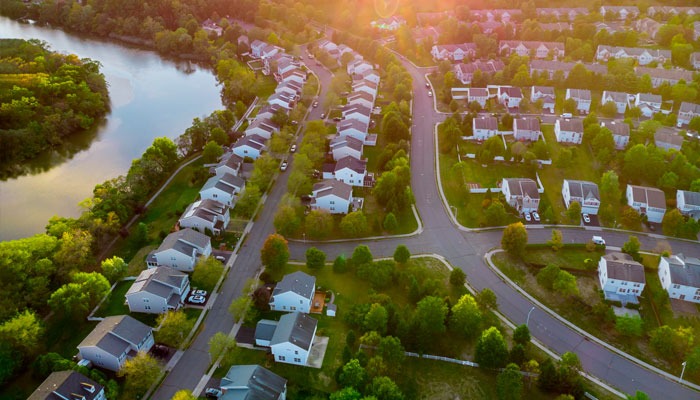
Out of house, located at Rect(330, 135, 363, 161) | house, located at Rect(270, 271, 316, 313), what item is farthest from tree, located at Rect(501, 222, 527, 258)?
house, located at Rect(330, 135, 363, 161)

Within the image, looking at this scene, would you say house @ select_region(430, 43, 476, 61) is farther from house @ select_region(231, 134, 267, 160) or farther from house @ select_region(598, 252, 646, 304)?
house @ select_region(598, 252, 646, 304)

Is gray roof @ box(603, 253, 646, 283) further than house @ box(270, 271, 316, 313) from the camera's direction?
Yes

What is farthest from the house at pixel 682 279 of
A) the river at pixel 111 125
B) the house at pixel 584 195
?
the river at pixel 111 125

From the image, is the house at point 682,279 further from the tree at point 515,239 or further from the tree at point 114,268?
the tree at point 114,268

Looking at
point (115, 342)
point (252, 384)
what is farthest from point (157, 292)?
point (252, 384)

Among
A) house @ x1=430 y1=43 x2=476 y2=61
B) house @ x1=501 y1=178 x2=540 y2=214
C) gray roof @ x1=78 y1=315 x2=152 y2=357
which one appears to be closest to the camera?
gray roof @ x1=78 y1=315 x2=152 y2=357

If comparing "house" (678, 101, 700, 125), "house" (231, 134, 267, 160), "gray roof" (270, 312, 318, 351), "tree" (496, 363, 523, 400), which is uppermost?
"house" (678, 101, 700, 125)
